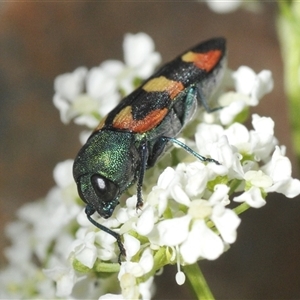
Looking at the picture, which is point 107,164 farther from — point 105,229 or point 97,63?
point 97,63

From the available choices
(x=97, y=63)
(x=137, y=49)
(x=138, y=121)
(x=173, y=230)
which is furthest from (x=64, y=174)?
(x=97, y=63)

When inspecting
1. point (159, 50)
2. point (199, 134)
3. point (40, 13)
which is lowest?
point (199, 134)

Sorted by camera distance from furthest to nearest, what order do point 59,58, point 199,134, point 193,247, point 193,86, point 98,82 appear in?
point 59,58
point 98,82
point 193,86
point 199,134
point 193,247

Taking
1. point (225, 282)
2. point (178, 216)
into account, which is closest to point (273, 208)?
point (225, 282)

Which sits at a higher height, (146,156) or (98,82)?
(98,82)

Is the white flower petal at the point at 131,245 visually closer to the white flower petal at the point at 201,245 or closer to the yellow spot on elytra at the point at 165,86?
the white flower petal at the point at 201,245

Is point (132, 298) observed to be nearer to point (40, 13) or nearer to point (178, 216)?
point (178, 216)
